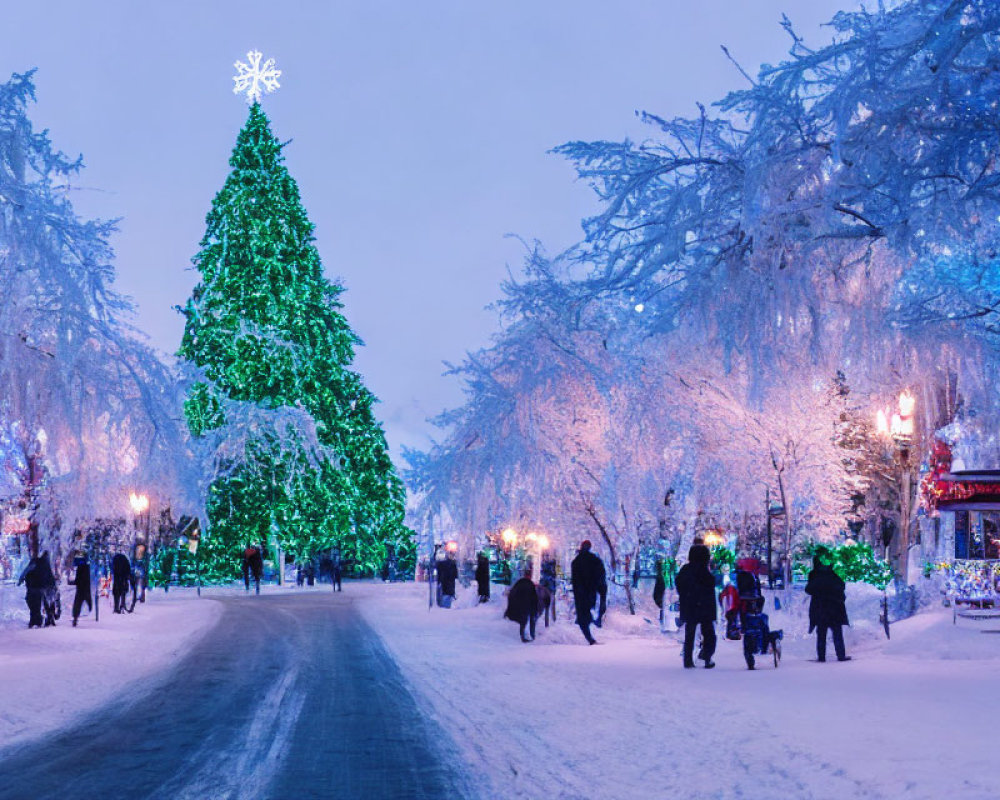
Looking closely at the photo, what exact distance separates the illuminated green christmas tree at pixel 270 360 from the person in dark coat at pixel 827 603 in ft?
113

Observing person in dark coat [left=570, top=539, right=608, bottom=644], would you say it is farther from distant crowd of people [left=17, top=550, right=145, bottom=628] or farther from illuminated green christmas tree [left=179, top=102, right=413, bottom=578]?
illuminated green christmas tree [left=179, top=102, right=413, bottom=578]

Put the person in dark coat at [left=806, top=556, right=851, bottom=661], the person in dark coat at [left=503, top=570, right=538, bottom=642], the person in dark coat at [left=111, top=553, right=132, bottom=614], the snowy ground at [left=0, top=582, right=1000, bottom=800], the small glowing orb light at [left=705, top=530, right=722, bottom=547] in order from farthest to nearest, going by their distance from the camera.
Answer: the small glowing orb light at [left=705, top=530, right=722, bottom=547] → the person in dark coat at [left=111, top=553, right=132, bottom=614] → the person in dark coat at [left=503, top=570, right=538, bottom=642] → the person in dark coat at [left=806, top=556, right=851, bottom=661] → the snowy ground at [left=0, top=582, right=1000, bottom=800]

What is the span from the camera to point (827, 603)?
18641mm

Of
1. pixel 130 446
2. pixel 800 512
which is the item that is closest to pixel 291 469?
pixel 800 512

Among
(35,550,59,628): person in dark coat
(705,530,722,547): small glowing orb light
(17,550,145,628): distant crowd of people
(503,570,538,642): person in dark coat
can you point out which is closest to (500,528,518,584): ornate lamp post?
(705,530,722,547): small glowing orb light

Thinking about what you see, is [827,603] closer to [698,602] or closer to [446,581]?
[698,602]

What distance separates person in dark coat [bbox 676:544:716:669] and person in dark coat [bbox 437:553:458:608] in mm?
22226

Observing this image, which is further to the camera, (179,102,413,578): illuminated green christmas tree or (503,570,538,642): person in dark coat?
(179,102,413,578): illuminated green christmas tree

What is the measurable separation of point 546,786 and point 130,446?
13138 millimetres

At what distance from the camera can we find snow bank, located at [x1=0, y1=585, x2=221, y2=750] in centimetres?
1382

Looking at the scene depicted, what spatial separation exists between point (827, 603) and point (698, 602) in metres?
2.21

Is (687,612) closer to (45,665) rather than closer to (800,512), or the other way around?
(45,665)

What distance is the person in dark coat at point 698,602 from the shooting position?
58.1 feet

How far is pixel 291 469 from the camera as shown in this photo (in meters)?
53.5
